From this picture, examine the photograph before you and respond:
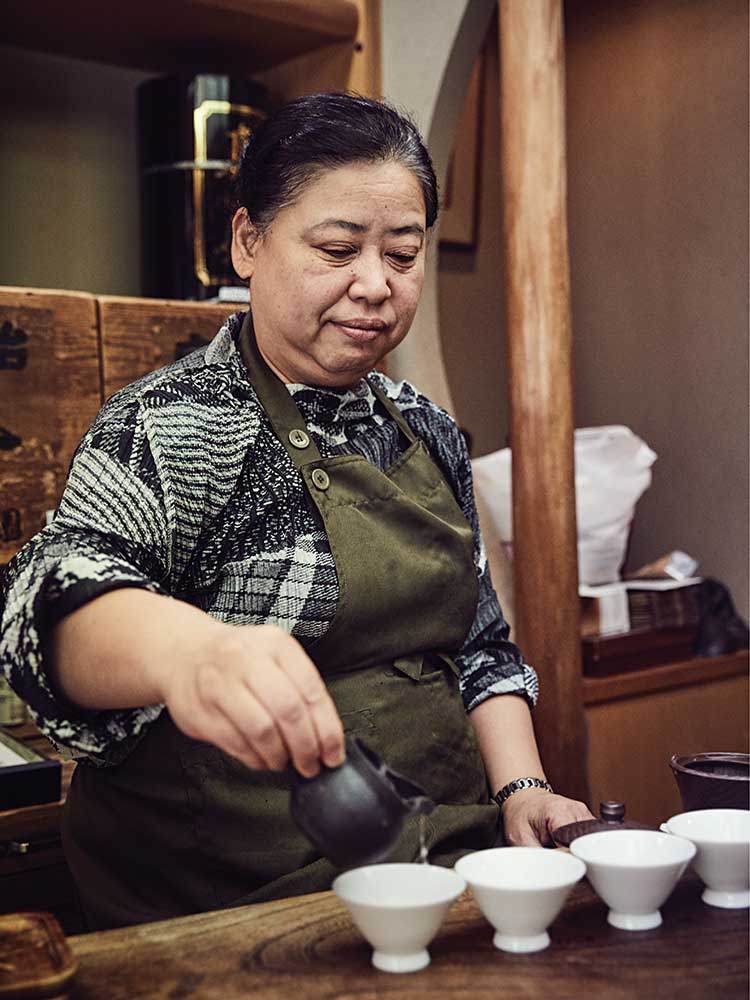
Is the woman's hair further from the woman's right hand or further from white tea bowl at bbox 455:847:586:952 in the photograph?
white tea bowl at bbox 455:847:586:952

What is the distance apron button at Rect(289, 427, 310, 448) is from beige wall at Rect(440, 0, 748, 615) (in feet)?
7.35

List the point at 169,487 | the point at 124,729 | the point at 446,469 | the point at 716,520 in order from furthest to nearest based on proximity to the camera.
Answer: the point at 716,520
the point at 446,469
the point at 169,487
the point at 124,729

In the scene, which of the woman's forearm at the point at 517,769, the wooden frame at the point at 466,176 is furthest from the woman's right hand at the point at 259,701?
the wooden frame at the point at 466,176

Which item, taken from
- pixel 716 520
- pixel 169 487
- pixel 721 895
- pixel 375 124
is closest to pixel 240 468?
pixel 169 487

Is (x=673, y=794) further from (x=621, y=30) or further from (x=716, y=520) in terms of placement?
(x=621, y=30)

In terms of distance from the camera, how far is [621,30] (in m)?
3.87

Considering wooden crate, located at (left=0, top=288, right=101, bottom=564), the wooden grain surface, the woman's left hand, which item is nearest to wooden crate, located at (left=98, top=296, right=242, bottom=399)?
wooden crate, located at (left=0, top=288, right=101, bottom=564)

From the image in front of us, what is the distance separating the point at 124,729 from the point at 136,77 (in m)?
2.05

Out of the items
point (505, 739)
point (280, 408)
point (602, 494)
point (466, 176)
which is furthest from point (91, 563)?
point (466, 176)

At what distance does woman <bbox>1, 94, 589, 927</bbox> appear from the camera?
1.54 m

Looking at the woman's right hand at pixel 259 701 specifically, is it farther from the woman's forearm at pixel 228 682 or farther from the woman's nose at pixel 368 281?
the woman's nose at pixel 368 281

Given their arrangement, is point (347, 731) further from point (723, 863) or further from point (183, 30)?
point (183, 30)

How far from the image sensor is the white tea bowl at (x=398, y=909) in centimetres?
111

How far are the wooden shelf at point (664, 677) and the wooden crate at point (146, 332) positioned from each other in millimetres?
1271
